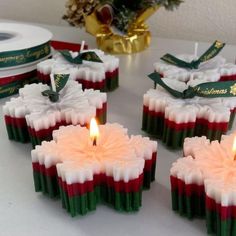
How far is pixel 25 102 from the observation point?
2.65ft

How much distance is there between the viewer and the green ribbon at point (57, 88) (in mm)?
806

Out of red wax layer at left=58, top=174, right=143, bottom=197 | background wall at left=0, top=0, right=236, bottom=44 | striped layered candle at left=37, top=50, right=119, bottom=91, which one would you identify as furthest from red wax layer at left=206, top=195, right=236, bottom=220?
background wall at left=0, top=0, right=236, bottom=44

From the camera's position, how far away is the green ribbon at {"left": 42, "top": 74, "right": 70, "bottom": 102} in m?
0.81

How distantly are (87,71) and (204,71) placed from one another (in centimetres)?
24

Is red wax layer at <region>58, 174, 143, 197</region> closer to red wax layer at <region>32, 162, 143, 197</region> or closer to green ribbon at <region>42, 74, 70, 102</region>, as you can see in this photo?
red wax layer at <region>32, 162, 143, 197</region>

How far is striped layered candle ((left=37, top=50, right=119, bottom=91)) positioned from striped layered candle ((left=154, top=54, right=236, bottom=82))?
10 centimetres

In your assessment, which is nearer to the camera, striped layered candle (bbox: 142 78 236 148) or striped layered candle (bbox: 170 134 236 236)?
striped layered candle (bbox: 170 134 236 236)

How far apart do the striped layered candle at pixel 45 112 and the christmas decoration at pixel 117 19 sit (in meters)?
0.35

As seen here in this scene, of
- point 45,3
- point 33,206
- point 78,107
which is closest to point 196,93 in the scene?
point 78,107

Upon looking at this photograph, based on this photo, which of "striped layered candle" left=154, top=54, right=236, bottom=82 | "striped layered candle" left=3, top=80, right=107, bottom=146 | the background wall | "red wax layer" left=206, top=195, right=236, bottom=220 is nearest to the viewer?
"red wax layer" left=206, top=195, right=236, bottom=220

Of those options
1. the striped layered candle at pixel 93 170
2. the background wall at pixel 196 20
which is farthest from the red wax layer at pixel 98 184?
the background wall at pixel 196 20

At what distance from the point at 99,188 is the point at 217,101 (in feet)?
0.96

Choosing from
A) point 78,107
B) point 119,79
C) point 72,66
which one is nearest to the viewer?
point 78,107

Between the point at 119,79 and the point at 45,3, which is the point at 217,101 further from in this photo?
the point at 45,3
